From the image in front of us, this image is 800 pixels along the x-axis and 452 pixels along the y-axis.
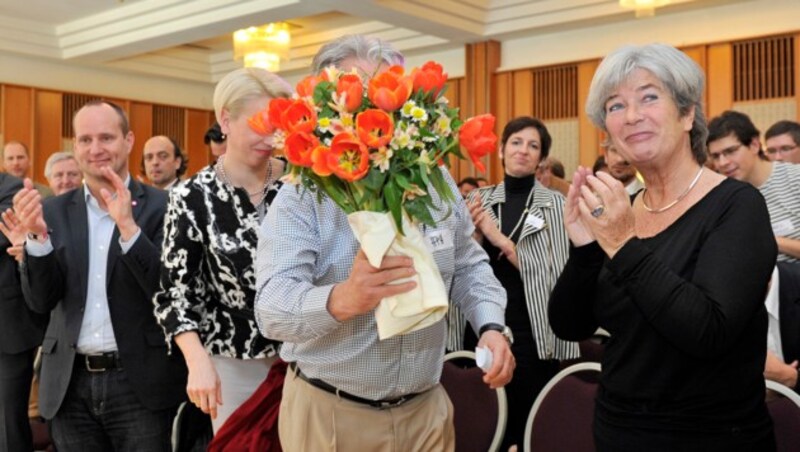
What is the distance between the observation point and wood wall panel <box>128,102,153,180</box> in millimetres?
11961

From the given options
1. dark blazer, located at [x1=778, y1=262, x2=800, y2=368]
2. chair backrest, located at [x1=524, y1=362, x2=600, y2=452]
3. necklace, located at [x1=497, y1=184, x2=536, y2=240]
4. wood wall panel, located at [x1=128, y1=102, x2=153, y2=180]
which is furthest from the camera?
wood wall panel, located at [x1=128, y1=102, x2=153, y2=180]

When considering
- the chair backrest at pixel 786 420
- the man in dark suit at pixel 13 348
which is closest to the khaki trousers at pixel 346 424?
the chair backrest at pixel 786 420

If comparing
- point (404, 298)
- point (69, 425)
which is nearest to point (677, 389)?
point (404, 298)

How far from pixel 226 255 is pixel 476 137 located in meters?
0.93

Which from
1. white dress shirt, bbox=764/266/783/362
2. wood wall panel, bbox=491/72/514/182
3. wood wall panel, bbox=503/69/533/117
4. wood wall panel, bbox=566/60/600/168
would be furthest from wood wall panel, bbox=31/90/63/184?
white dress shirt, bbox=764/266/783/362

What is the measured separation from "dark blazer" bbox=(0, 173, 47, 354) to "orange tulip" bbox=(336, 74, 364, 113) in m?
2.44

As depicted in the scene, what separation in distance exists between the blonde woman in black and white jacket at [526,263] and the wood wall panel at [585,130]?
5327 millimetres

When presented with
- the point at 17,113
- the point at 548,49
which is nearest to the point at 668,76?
the point at 548,49

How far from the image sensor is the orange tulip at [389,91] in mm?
1561

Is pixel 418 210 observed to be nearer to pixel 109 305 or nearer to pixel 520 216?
pixel 109 305

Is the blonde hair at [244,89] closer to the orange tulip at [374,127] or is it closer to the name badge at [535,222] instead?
the orange tulip at [374,127]

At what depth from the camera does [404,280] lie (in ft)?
5.35

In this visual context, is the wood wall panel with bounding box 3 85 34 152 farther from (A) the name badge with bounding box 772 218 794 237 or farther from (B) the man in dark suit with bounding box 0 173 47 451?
(A) the name badge with bounding box 772 218 794 237

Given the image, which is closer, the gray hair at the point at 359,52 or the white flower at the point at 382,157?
the white flower at the point at 382,157
